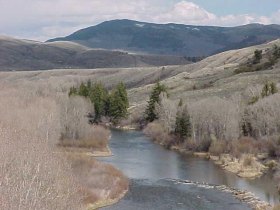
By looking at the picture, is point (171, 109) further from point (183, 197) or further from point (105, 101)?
point (183, 197)

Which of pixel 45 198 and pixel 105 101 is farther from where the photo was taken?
pixel 105 101

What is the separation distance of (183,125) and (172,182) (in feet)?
106

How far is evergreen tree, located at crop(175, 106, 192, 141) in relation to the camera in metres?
95.8

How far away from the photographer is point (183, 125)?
3782 inches

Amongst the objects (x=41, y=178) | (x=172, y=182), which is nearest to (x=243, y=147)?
(x=172, y=182)

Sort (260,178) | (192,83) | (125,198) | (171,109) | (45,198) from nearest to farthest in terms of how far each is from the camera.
A: (45,198) < (125,198) < (260,178) < (171,109) < (192,83)

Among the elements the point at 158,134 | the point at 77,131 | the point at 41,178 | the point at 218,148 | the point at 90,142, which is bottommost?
the point at 158,134

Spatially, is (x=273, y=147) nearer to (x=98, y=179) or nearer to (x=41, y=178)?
(x=98, y=179)

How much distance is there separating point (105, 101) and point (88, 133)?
3641 centimetres

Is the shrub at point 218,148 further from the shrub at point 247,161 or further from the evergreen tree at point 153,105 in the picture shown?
the evergreen tree at point 153,105

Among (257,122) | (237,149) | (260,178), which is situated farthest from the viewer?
(257,122)

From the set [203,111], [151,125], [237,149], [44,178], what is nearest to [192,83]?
[151,125]

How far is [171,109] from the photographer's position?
109188mm

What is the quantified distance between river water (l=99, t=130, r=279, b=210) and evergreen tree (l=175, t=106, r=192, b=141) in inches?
201
